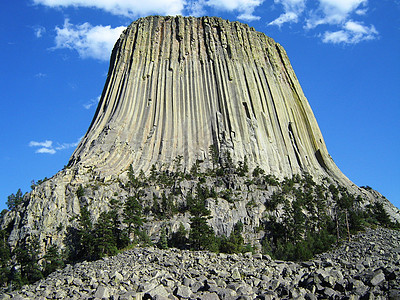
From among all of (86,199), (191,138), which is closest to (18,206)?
(86,199)

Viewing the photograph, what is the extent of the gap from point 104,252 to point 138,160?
845 inches

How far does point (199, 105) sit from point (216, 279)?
45.6 m

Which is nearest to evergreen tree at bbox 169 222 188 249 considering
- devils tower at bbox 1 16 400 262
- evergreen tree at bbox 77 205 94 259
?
devils tower at bbox 1 16 400 262

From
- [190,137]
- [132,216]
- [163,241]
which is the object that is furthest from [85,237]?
[190,137]

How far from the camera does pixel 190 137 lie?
61.1m

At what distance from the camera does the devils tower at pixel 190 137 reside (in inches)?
1797

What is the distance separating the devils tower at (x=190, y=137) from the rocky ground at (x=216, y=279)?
1488 centimetres

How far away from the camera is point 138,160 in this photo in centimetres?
5741

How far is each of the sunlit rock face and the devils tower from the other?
0.18 m

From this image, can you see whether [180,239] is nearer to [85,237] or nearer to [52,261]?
[85,237]

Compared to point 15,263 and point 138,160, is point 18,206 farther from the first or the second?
point 138,160

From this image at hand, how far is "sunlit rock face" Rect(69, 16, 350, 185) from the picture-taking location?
59.0 m

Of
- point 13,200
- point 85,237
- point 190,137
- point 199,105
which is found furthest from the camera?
point 199,105

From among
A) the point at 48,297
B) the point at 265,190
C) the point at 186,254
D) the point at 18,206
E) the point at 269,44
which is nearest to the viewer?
the point at 48,297
